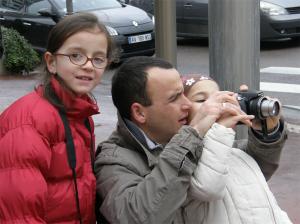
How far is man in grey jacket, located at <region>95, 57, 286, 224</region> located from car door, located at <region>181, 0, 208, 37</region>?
11.6 m

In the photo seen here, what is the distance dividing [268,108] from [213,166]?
287 mm

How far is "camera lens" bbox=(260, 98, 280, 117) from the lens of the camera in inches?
74.3

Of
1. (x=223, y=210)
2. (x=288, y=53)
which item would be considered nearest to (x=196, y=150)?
(x=223, y=210)

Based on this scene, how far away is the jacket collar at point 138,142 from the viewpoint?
1.84m

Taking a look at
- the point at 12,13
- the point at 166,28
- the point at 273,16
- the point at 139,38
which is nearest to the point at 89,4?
the point at 139,38

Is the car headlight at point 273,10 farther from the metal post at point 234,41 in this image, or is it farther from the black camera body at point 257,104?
the black camera body at point 257,104

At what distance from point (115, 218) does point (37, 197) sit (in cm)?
22

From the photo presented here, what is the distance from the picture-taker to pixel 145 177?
1.78m

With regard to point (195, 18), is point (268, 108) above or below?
above

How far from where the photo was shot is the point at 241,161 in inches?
76.5

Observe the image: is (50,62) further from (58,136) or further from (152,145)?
(152,145)

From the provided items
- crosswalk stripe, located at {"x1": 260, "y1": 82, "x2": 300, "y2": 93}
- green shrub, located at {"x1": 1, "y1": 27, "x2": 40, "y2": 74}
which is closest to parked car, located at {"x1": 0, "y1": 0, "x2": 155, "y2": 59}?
green shrub, located at {"x1": 1, "y1": 27, "x2": 40, "y2": 74}

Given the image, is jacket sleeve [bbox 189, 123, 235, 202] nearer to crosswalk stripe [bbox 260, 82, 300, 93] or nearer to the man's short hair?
the man's short hair

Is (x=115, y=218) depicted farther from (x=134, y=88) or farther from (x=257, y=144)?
(x=257, y=144)
